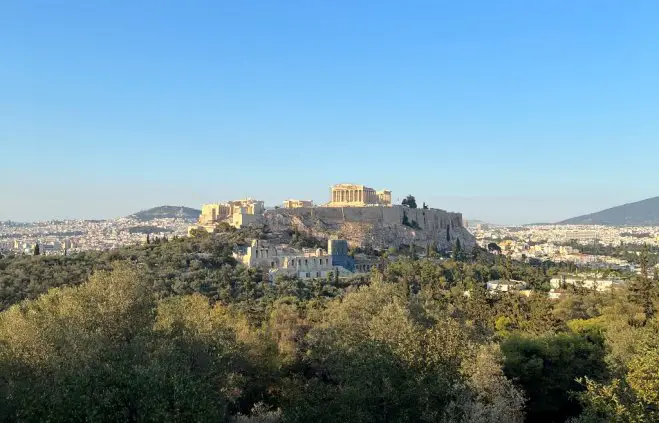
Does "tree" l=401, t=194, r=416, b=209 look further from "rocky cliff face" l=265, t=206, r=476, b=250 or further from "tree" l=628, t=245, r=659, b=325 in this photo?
"tree" l=628, t=245, r=659, b=325

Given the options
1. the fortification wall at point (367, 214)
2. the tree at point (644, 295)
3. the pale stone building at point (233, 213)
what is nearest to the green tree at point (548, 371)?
the tree at point (644, 295)

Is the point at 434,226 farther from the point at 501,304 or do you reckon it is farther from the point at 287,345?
the point at 287,345

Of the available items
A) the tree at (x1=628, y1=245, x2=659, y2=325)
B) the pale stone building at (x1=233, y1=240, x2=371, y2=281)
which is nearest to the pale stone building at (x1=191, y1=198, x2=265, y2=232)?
the pale stone building at (x1=233, y1=240, x2=371, y2=281)

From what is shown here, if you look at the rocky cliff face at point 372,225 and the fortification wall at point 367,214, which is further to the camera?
the fortification wall at point 367,214

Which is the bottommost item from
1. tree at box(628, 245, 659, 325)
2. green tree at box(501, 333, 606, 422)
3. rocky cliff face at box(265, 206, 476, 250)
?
green tree at box(501, 333, 606, 422)

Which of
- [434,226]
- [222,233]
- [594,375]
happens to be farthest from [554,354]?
[434,226]

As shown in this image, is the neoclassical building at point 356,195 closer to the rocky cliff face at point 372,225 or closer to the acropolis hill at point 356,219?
the acropolis hill at point 356,219

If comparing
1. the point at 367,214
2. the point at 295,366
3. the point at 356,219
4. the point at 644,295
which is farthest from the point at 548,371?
the point at 367,214

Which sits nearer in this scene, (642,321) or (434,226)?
(642,321)
